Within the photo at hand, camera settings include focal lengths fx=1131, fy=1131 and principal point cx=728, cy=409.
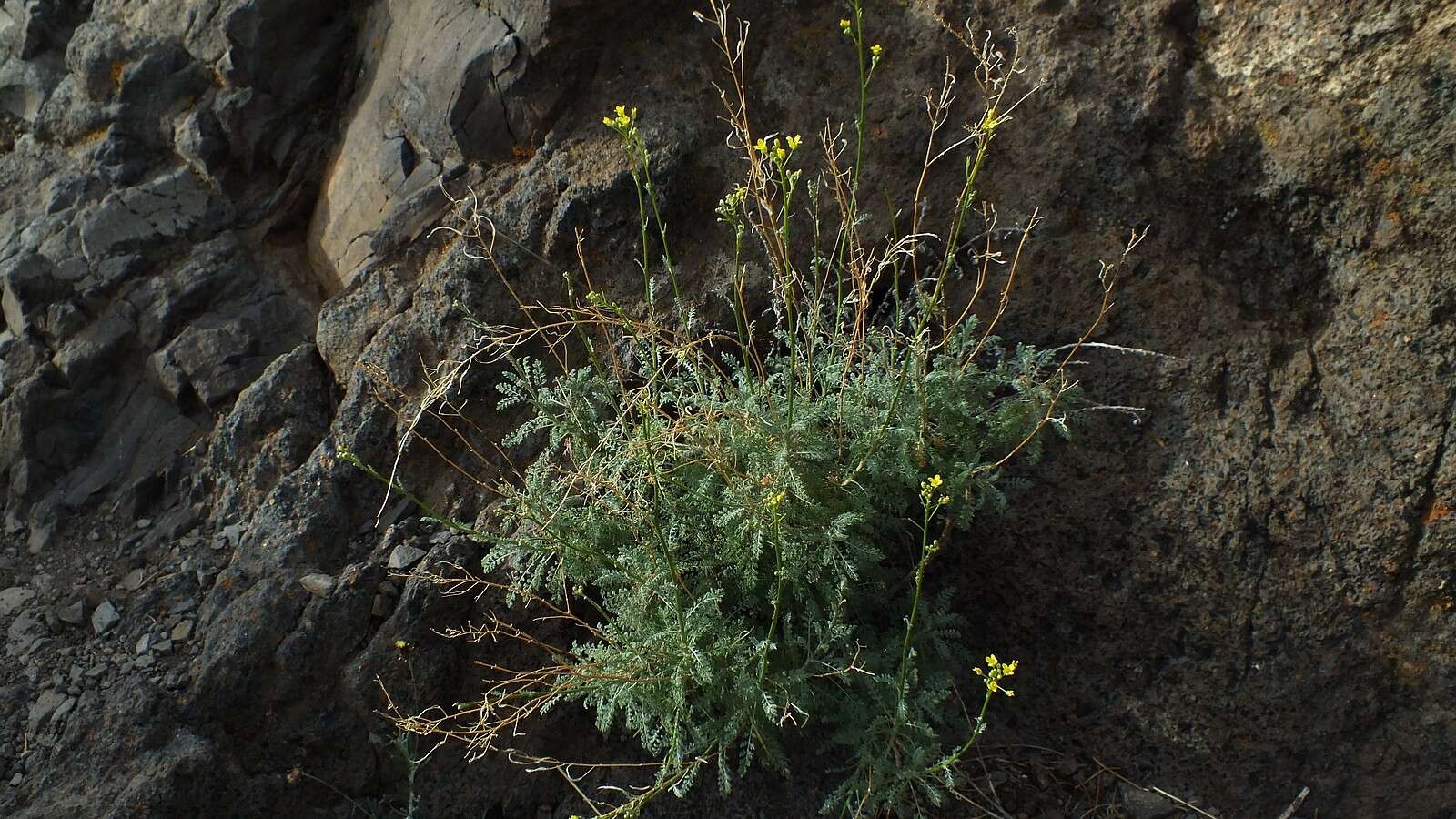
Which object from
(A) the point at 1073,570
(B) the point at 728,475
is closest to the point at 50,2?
(B) the point at 728,475

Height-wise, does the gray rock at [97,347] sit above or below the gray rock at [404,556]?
above

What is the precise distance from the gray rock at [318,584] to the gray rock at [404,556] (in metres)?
0.19

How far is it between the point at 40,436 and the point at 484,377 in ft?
5.59

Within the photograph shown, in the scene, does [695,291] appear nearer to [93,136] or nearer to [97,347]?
[97,347]

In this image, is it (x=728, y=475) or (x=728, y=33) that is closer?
(x=728, y=475)

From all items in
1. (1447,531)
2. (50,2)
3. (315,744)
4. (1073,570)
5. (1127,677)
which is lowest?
(315,744)

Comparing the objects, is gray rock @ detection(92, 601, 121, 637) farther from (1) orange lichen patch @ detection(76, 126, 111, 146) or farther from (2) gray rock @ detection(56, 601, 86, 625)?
(1) orange lichen patch @ detection(76, 126, 111, 146)

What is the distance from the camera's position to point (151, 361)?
4102 millimetres

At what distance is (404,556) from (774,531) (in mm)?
1415

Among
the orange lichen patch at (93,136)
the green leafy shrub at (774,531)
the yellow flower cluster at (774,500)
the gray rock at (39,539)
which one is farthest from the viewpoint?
the orange lichen patch at (93,136)

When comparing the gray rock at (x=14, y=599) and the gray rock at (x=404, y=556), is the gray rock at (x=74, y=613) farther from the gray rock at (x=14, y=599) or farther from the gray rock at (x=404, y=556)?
the gray rock at (x=404, y=556)

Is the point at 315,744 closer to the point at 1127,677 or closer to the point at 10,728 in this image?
the point at 10,728

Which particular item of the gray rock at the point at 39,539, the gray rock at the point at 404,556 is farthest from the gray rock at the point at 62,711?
the gray rock at the point at 404,556

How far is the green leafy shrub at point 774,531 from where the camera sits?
297cm
